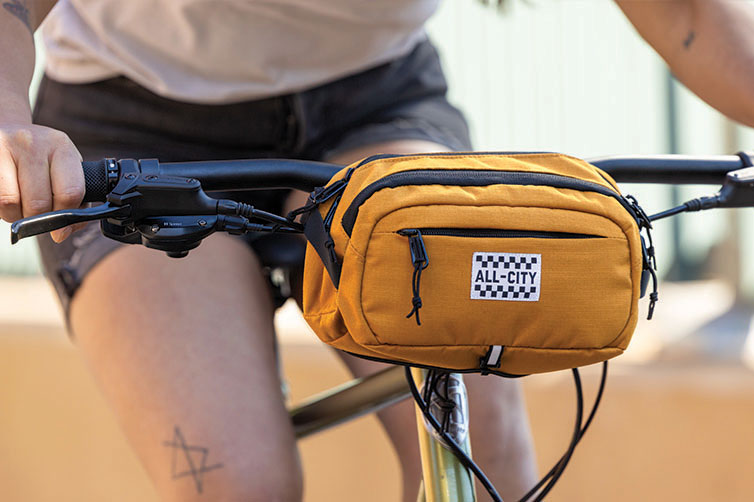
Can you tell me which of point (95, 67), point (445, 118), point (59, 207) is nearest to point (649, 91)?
point (445, 118)

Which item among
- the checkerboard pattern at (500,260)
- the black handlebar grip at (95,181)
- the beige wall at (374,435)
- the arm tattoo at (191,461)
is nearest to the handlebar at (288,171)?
the black handlebar grip at (95,181)

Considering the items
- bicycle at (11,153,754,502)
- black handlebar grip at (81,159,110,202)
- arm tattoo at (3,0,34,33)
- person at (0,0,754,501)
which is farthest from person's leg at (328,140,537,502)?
arm tattoo at (3,0,34,33)

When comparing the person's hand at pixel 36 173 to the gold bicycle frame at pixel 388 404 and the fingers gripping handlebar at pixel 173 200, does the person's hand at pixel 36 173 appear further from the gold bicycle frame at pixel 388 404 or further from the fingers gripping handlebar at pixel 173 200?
the gold bicycle frame at pixel 388 404

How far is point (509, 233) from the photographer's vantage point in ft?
2.24

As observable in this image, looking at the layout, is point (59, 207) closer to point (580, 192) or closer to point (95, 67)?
point (580, 192)

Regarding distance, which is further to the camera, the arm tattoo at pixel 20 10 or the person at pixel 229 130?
the person at pixel 229 130

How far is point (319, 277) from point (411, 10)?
2.12ft

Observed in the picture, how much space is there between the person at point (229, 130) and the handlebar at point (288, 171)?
6.5 inches

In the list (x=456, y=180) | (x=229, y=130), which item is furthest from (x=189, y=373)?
(x=456, y=180)

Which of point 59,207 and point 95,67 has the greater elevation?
point 95,67

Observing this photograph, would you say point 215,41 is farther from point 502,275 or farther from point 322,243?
point 502,275

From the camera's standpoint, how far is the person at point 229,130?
105cm

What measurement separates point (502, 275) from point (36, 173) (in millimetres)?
390

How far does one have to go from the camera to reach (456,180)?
27.8 inches
